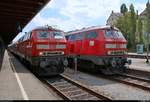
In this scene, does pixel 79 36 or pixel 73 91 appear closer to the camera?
pixel 73 91

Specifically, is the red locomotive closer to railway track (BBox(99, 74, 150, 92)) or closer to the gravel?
the gravel

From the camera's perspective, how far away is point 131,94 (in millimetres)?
11953

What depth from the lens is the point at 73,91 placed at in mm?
12953

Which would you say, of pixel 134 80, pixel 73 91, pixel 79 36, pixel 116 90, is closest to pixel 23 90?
pixel 73 91

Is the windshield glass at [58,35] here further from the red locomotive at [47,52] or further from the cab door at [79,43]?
the cab door at [79,43]

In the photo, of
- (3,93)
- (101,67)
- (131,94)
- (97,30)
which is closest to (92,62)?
(101,67)

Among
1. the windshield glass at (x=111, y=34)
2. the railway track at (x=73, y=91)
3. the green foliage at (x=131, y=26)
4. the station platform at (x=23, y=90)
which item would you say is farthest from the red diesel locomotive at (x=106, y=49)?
the green foliage at (x=131, y=26)

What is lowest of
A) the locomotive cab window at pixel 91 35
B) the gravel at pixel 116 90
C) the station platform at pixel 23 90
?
the gravel at pixel 116 90

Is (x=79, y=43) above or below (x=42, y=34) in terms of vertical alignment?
below

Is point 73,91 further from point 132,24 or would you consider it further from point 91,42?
point 132,24

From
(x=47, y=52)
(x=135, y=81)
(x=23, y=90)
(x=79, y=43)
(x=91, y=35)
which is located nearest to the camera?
(x=23, y=90)

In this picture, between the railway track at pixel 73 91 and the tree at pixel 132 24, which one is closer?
the railway track at pixel 73 91

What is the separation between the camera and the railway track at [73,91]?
11.4 meters

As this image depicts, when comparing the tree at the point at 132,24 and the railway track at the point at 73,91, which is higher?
the tree at the point at 132,24
